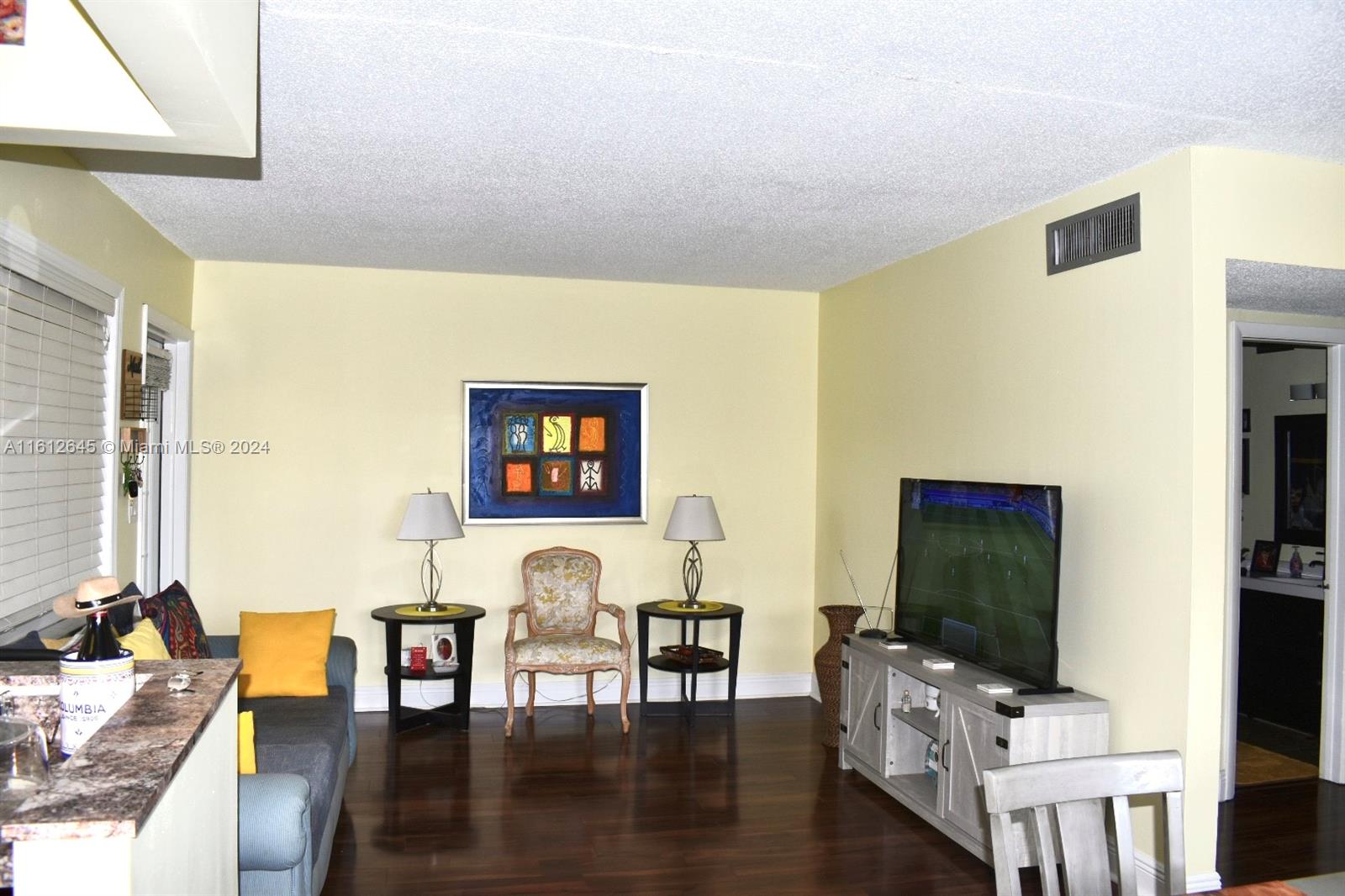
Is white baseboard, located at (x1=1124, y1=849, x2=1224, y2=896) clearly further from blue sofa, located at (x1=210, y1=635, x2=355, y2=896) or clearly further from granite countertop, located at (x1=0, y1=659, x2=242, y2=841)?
granite countertop, located at (x1=0, y1=659, x2=242, y2=841)

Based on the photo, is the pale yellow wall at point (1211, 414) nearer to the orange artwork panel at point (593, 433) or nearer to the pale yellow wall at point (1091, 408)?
the pale yellow wall at point (1091, 408)

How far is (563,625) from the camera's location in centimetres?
607

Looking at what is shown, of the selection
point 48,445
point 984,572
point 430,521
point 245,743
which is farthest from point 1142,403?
point 48,445

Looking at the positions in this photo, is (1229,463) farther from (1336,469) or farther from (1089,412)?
(1089,412)

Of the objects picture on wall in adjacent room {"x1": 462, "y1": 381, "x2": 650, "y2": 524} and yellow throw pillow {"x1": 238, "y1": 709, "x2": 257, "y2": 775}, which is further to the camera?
picture on wall in adjacent room {"x1": 462, "y1": 381, "x2": 650, "y2": 524}

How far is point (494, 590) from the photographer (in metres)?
6.22

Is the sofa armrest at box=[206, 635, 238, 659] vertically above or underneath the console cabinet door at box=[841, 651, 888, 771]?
above

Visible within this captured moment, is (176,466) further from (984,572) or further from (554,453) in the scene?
(984,572)

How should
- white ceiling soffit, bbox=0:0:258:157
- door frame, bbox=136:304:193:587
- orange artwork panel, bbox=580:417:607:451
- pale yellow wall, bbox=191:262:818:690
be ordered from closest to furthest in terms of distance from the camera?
white ceiling soffit, bbox=0:0:258:157, door frame, bbox=136:304:193:587, pale yellow wall, bbox=191:262:818:690, orange artwork panel, bbox=580:417:607:451

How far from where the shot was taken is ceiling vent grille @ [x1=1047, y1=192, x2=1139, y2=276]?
3.73 metres

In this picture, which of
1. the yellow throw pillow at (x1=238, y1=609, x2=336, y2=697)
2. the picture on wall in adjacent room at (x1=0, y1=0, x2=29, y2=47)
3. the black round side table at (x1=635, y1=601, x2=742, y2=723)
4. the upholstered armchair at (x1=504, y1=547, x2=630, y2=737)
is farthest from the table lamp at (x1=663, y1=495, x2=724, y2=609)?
the picture on wall in adjacent room at (x1=0, y1=0, x2=29, y2=47)

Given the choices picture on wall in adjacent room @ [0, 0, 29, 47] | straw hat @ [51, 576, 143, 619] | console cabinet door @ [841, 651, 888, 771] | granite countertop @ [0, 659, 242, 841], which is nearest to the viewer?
granite countertop @ [0, 659, 242, 841]

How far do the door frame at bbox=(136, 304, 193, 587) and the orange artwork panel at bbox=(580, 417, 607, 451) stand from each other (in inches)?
89.7

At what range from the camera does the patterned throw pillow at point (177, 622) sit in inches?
149
